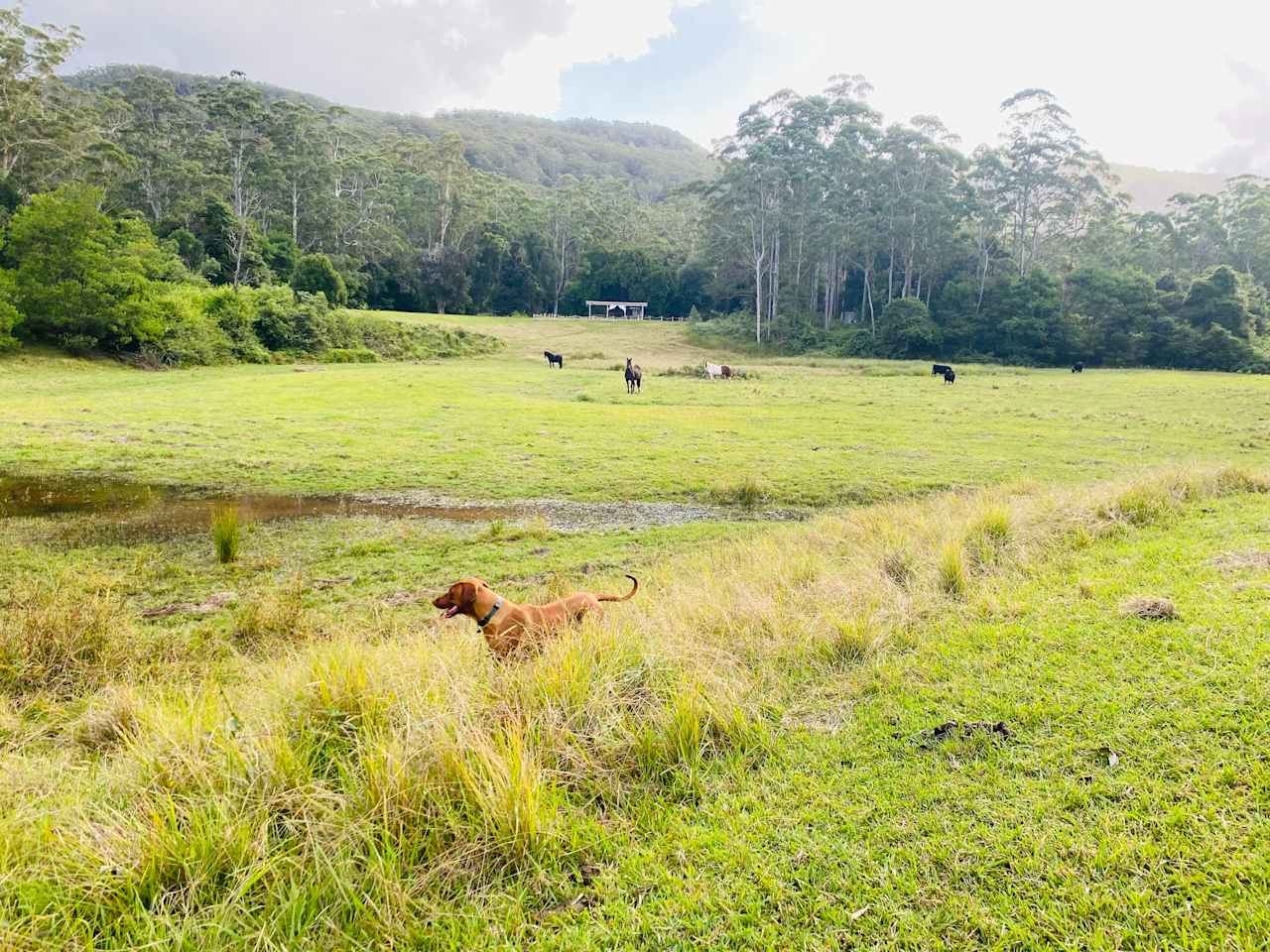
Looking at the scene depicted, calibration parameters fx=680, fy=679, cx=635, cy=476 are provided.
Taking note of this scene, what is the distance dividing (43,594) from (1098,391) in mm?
35453

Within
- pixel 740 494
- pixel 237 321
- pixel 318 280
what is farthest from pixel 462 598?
pixel 318 280

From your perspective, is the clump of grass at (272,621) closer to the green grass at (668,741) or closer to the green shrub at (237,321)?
the green grass at (668,741)

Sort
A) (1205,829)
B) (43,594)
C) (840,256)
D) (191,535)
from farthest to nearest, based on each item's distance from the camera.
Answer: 1. (840,256)
2. (191,535)
3. (43,594)
4. (1205,829)

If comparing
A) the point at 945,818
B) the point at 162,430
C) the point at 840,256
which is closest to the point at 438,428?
the point at 162,430

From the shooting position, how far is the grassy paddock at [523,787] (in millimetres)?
2703

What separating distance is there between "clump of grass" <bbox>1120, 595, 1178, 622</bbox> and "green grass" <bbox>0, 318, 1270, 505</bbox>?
6791 millimetres

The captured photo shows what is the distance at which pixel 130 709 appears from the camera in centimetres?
445

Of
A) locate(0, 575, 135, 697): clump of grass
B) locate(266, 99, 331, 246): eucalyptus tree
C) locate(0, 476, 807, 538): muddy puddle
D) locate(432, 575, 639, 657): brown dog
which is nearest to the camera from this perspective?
locate(432, 575, 639, 657): brown dog

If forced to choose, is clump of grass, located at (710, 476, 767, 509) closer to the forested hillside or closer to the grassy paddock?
the grassy paddock

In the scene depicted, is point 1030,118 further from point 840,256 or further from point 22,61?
point 22,61

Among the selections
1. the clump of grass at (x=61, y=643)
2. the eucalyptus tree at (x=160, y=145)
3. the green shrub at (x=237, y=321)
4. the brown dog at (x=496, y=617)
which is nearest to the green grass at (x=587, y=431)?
the green shrub at (x=237, y=321)

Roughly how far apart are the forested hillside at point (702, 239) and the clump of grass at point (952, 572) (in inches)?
1412

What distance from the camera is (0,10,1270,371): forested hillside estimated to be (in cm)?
3419

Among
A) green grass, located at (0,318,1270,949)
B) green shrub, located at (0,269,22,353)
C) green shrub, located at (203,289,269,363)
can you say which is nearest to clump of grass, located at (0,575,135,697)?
green grass, located at (0,318,1270,949)
